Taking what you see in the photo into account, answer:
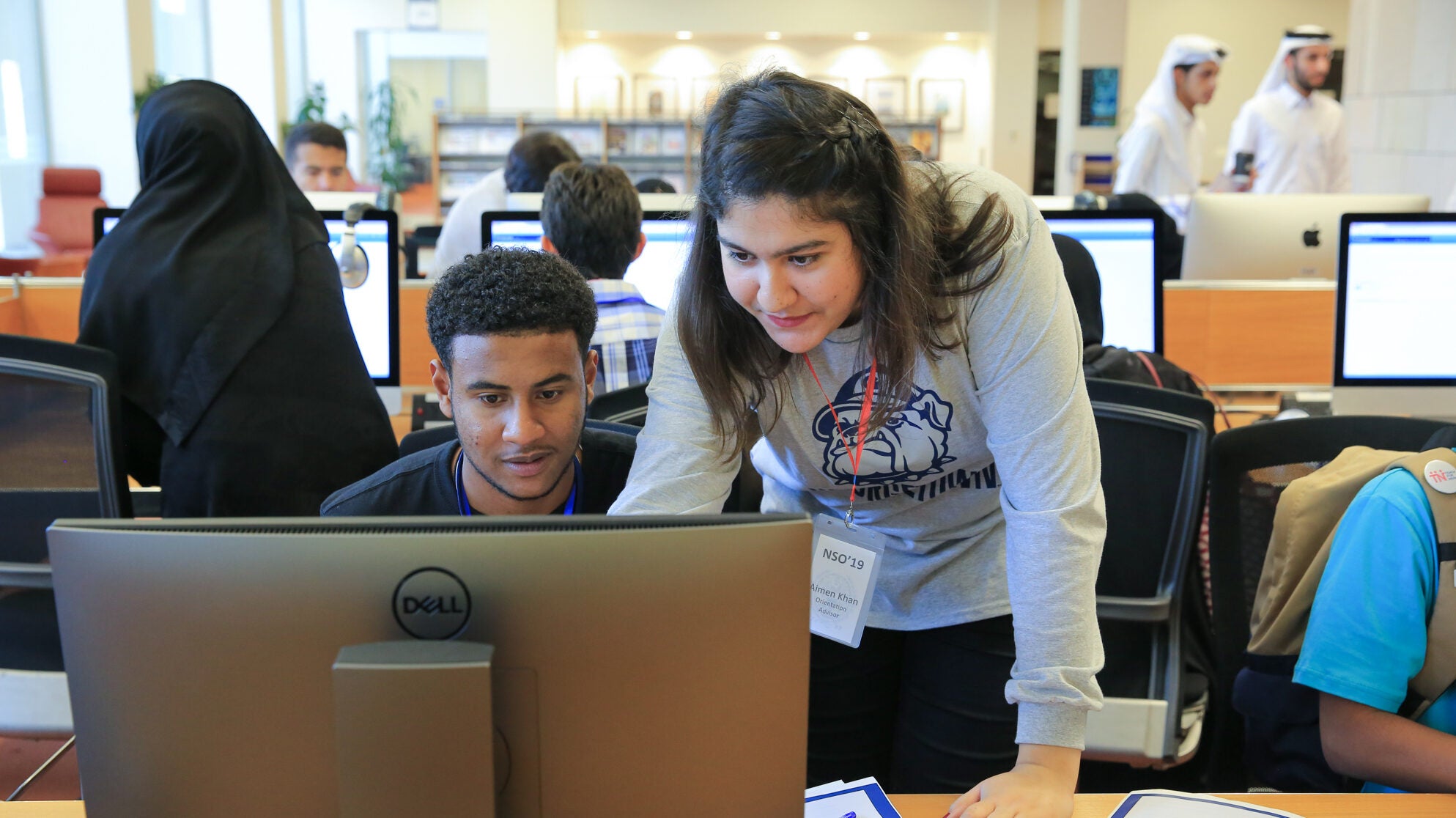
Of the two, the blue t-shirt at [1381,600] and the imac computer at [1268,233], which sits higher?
the imac computer at [1268,233]

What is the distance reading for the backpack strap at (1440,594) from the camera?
3.79 feet

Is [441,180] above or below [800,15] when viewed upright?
below

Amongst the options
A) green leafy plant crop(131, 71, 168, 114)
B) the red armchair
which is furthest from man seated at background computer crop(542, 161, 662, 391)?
green leafy plant crop(131, 71, 168, 114)

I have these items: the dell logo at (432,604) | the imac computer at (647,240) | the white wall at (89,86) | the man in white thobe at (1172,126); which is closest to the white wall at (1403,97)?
the man in white thobe at (1172,126)

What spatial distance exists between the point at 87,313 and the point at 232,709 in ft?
4.39

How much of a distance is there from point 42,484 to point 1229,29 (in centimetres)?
1182

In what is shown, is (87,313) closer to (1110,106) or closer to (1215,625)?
(1215,625)

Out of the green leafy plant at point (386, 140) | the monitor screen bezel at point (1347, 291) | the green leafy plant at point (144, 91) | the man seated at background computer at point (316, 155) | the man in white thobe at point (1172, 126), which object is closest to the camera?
the monitor screen bezel at point (1347, 291)

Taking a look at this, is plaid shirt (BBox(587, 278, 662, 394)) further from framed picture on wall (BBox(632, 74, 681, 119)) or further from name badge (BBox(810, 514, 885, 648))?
framed picture on wall (BBox(632, 74, 681, 119))

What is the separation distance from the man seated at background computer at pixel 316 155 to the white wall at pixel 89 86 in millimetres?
4191

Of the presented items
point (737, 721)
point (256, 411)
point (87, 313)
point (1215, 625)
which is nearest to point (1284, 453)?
point (1215, 625)

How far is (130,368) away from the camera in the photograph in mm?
1778

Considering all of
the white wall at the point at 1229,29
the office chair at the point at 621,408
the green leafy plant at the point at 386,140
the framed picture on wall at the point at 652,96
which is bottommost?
the office chair at the point at 621,408

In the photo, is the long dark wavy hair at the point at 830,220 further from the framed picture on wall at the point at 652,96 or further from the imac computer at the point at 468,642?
the framed picture on wall at the point at 652,96
